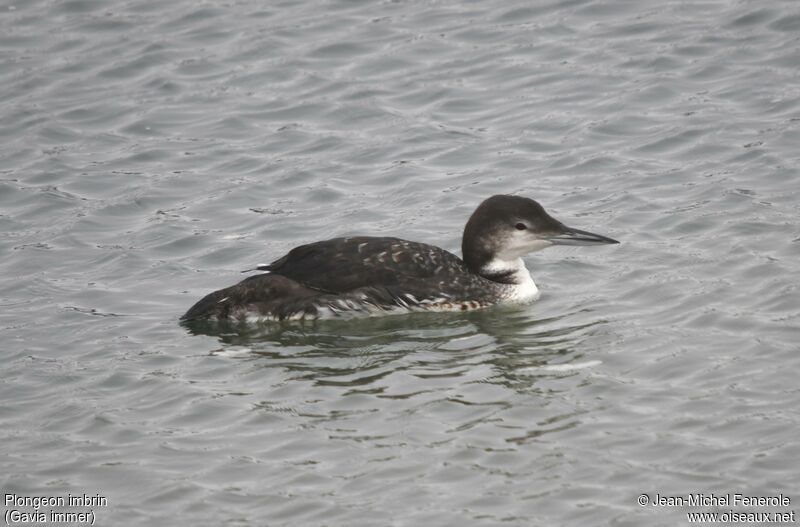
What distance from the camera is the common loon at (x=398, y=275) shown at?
10367 millimetres

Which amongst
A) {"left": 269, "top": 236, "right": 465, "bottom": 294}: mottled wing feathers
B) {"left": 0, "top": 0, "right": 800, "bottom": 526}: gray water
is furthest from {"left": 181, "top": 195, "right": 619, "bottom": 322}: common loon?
{"left": 0, "top": 0, "right": 800, "bottom": 526}: gray water

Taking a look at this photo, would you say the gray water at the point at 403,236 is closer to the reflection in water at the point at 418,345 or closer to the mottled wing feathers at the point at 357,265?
the reflection in water at the point at 418,345

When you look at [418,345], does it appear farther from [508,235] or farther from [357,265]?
[508,235]

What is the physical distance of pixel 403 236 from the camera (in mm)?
11781

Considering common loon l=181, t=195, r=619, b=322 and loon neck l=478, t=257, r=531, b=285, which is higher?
common loon l=181, t=195, r=619, b=322

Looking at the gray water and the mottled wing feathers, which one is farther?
the mottled wing feathers

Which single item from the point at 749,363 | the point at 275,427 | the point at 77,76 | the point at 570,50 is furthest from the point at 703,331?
the point at 77,76

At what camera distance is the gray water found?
774cm

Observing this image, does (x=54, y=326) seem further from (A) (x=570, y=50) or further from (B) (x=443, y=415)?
(A) (x=570, y=50)

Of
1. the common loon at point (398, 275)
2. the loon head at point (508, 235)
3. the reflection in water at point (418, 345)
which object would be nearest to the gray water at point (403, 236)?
the reflection in water at point (418, 345)

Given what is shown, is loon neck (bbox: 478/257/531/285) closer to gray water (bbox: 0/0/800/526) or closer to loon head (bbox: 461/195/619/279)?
loon head (bbox: 461/195/619/279)

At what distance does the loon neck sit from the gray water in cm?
30

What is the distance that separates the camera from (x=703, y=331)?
941 cm

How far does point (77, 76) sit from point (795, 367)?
32.0ft
